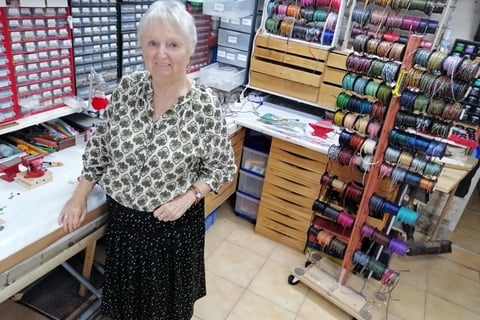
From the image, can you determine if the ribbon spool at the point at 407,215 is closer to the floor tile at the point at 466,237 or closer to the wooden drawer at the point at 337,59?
the wooden drawer at the point at 337,59

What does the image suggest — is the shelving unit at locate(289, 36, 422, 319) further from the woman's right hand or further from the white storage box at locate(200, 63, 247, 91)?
the woman's right hand

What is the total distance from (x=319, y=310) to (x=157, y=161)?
1492 millimetres

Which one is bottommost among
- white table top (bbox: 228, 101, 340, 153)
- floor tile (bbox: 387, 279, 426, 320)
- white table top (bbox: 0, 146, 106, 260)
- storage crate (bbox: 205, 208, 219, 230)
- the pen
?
floor tile (bbox: 387, 279, 426, 320)

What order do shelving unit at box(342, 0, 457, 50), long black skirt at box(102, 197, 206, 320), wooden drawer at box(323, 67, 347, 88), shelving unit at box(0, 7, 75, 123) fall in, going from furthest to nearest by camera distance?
wooden drawer at box(323, 67, 347, 88) < shelving unit at box(342, 0, 457, 50) < shelving unit at box(0, 7, 75, 123) < long black skirt at box(102, 197, 206, 320)

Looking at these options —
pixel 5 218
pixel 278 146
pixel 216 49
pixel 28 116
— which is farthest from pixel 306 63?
pixel 5 218

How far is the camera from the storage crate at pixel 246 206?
2863 millimetres

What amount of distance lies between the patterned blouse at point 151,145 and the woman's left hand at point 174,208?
21mm

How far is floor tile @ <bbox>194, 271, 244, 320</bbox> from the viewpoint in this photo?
2.12 metres

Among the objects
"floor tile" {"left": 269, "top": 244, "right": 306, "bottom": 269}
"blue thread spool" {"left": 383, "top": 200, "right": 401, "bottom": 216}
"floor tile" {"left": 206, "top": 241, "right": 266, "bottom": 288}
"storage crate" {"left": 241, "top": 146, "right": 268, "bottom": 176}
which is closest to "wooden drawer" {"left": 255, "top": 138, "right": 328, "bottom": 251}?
"floor tile" {"left": 269, "top": 244, "right": 306, "bottom": 269}

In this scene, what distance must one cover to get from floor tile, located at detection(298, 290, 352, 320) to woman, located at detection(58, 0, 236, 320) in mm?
979

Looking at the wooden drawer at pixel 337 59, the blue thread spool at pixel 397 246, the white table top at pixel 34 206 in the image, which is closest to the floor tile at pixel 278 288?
the blue thread spool at pixel 397 246

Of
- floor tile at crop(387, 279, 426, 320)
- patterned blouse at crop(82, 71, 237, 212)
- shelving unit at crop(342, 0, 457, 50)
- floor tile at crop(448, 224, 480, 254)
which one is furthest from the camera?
floor tile at crop(448, 224, 480, 254)

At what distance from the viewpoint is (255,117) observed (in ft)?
8.33

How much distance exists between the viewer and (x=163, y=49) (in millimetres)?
1222
